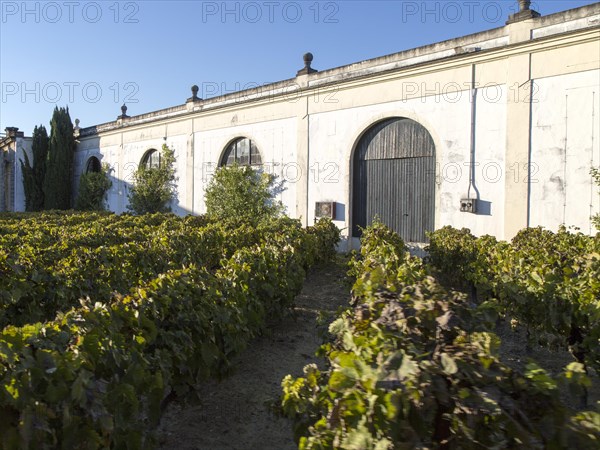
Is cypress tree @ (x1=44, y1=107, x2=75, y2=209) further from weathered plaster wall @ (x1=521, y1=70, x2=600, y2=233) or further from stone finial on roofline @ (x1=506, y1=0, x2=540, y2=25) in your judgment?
weathered plaster wall @ (x1=521, y1=70, x2=600, y2=233)

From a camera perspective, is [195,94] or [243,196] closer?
[243,196]

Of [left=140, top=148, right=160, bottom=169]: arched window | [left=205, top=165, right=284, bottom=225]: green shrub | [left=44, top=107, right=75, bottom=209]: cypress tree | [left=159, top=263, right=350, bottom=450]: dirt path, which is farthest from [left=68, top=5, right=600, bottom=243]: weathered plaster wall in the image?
[left=44, top=107, right=75, bottom=209]: cypress tree

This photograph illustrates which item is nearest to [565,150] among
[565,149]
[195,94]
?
[565,149]

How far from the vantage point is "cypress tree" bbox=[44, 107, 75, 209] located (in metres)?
28.6

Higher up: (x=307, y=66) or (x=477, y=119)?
(x=307, y=66)

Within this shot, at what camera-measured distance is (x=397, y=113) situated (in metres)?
14.3

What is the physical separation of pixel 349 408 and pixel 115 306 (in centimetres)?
200

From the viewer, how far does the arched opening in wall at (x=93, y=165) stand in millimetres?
28317

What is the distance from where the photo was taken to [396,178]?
1454 cm

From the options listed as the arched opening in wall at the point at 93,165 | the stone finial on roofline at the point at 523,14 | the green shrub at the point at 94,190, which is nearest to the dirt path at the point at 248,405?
the stone finial on roofline at the point at 523,14

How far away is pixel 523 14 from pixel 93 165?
24688mm

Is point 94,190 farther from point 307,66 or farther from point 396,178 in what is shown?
point 396,178

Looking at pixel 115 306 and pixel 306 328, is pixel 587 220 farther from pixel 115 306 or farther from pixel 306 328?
pixel 115 306

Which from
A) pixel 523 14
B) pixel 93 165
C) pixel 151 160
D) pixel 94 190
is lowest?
pixel 94 190
